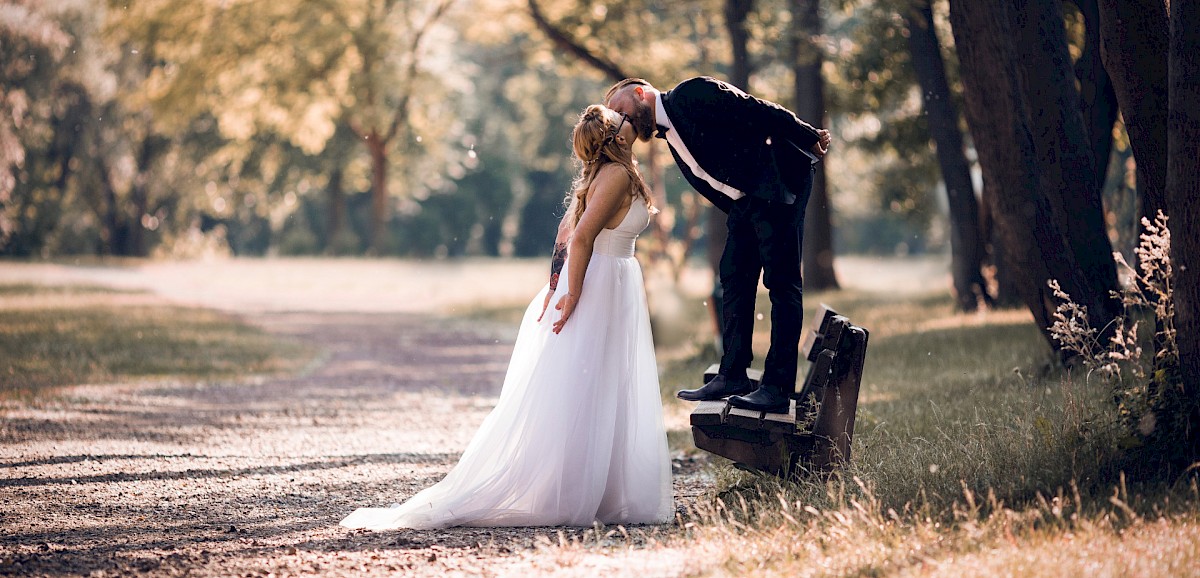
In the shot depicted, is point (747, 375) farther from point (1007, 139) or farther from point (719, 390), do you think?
point (1007, 139)

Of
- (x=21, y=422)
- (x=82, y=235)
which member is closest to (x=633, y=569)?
(x=21, y=422)

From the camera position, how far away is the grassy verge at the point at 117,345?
12.2m

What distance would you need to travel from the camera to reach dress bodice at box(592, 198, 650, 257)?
19.6ft

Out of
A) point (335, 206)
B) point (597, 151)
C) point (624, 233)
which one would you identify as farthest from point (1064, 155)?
point (335, 206)

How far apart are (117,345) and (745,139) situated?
11661 millimetres

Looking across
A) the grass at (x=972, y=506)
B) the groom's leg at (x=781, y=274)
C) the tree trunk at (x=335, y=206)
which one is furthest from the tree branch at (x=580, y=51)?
the tree trunk at (x=335, y=206)

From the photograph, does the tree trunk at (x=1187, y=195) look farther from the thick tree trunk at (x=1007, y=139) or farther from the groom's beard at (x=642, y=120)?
the groom's beard at (x=642, y=120)

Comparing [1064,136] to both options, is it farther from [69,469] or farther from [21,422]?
[21,422]

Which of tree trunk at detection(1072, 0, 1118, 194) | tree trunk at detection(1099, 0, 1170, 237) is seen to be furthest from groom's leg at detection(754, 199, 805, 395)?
tree trunk at detection(1072, 0, 1118, 194)

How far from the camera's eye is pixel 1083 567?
12.9ft

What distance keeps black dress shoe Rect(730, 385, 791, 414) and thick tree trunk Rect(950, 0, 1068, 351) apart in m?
3.10

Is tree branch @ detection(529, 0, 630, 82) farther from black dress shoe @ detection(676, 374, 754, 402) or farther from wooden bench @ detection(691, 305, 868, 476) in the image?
wooden bench @ detection(691, 305, 868, 476)

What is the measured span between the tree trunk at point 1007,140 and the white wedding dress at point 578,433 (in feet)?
10.7

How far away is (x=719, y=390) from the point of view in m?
6.09
